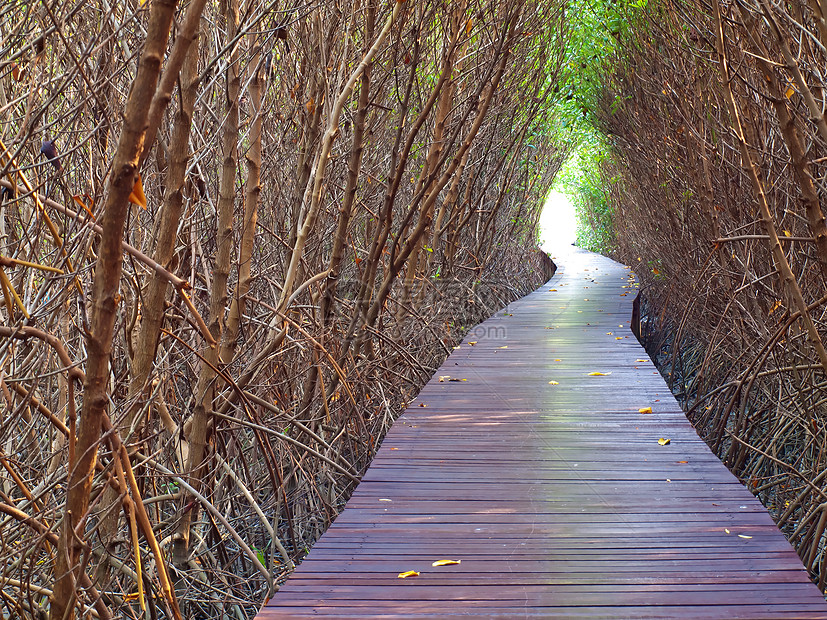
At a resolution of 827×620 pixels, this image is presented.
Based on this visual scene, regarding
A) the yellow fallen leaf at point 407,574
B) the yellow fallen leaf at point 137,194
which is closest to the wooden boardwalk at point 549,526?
the yellow fallen leaf at point 407,574

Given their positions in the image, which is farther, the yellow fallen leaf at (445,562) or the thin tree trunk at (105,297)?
the yellow fallen leaf at (445,562)

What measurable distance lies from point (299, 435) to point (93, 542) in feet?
5.75

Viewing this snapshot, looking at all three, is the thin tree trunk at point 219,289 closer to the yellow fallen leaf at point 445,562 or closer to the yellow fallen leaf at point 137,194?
the yellow fallen leaf at point 445,562

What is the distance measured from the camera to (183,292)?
1.92m

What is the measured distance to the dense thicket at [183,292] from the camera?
2.01 m

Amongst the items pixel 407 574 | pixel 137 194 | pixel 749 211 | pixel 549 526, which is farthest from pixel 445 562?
pixel 749 211

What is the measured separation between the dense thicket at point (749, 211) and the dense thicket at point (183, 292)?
4.82 feet

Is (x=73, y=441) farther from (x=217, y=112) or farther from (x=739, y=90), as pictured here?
(x=739, y=90)

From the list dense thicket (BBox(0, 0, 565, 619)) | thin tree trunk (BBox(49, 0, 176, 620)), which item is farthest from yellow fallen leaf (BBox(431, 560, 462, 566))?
thin tree trunk (BBox(49, 0, 176, 620))

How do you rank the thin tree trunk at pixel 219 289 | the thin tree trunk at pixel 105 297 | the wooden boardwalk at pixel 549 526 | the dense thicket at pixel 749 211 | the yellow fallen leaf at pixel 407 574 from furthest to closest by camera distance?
the dense thicket at pixel 749 211, the thin tree trunk at pixel 219 289, the yellow fallen leaf at pixel 407 574, the wooden boardwalk at pixel 549 526, the thin tree trunk at pixel 105 297

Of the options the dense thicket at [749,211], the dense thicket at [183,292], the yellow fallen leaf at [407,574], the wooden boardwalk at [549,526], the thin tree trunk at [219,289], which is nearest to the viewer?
the dense thicket at [183,292]

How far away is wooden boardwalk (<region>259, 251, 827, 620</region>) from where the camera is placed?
2223 mm

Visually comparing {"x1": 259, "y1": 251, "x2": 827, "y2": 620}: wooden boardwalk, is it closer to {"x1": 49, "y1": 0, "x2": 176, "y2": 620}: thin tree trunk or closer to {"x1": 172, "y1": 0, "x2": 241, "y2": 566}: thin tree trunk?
{"x1": 49, "y1": 0, "x2": 176, "y2": 620}: thin tree trunk

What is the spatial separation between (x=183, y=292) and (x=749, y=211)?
4780 millimetres
